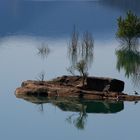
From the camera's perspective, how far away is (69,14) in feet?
318

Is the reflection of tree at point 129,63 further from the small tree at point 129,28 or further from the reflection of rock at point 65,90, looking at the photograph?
the reflection of rock at point 65,90

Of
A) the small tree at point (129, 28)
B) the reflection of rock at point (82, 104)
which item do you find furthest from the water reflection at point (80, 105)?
the small tree at point (129, 28)

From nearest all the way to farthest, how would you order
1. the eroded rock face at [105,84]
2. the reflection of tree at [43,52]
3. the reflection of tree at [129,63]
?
1. the eroded rock face at [105,84]
2. the reflection of tree at [129,63]
3. the reflection of tree at [43,52]

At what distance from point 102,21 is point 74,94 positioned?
6541 cm

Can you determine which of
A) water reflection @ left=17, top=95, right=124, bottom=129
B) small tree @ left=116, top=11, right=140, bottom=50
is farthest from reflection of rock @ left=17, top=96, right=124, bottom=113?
small tree @ left=116, top=11, right=140, bottom=50

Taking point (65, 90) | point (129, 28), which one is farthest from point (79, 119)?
point (129, 28)

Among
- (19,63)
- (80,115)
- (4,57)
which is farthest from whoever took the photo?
(4,57)

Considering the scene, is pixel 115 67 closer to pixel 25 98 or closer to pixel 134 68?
pixel 134 68

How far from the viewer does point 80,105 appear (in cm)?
2441

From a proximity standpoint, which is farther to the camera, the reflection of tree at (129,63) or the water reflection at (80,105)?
the reflection of tree at (129,63)

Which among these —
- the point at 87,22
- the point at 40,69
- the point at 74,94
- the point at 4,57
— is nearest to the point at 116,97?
the point at 74,94

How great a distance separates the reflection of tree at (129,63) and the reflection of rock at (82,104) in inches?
184

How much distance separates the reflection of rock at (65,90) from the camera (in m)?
24.4

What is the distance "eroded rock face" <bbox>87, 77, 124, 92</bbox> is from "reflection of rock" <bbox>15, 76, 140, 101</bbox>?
24cm
